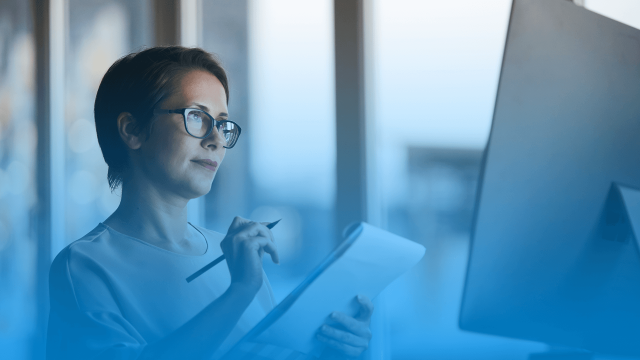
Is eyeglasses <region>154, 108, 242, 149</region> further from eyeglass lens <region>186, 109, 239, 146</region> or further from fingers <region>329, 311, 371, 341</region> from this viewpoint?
fingers <region>329, 311, 371, 341</region>

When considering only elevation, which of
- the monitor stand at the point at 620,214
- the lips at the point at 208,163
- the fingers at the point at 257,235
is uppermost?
the monitor stand at the point at 620,214

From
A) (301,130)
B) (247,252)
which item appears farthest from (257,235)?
(301,130)

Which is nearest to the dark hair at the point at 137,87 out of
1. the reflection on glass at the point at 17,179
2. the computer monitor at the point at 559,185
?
the reflection on glass at the point at 17,179

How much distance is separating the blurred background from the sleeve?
0.30 metres

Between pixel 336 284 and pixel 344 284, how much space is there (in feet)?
0.07

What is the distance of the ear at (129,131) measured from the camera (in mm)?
1083

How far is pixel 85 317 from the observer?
0.88 m

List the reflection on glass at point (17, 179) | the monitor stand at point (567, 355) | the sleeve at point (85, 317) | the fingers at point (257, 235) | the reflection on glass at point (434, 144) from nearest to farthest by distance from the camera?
the monitor stand at point (567, 355) → the sleeve at point (85, 317) → the fingers at point (257, 235) → the reflection on glass at point (17, 179) → the reflection on glass at point (434, 144)

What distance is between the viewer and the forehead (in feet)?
3.57

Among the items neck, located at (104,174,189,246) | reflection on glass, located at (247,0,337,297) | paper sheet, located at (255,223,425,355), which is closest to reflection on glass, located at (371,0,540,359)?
reflection on glass, located at (247,0,337,297)

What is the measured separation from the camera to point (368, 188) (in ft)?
4.56

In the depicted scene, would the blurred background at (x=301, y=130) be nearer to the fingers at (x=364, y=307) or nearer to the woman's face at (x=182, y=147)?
the woman's face at (x=182, y=147)

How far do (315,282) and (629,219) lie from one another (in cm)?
50

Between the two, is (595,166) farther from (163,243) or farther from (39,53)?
(39,53)
